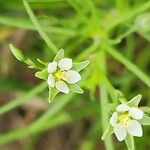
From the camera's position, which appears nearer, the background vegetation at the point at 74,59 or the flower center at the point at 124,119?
the flower center at the point at 124,119

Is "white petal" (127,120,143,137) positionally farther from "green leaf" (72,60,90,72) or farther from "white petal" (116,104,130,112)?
"green leaf" (72,60,90,72)

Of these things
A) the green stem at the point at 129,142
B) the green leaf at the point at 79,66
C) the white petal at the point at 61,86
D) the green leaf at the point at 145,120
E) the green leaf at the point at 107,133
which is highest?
the green leaf at the point at 79,66

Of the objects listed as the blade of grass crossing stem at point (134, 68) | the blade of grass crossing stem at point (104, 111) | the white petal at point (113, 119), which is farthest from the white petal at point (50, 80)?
the blade of grass crossing stem at point (134, 68)

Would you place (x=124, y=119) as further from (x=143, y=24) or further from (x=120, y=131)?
(x=143, y=24)

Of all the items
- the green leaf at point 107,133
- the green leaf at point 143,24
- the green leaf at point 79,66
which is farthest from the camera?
the green leaf at point 143,24

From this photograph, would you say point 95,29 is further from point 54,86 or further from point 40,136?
point 40,136

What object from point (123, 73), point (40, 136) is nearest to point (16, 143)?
point (40, 136)

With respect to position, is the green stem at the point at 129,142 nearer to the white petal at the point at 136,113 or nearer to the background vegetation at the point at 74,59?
the white petal at the point at 136,113
